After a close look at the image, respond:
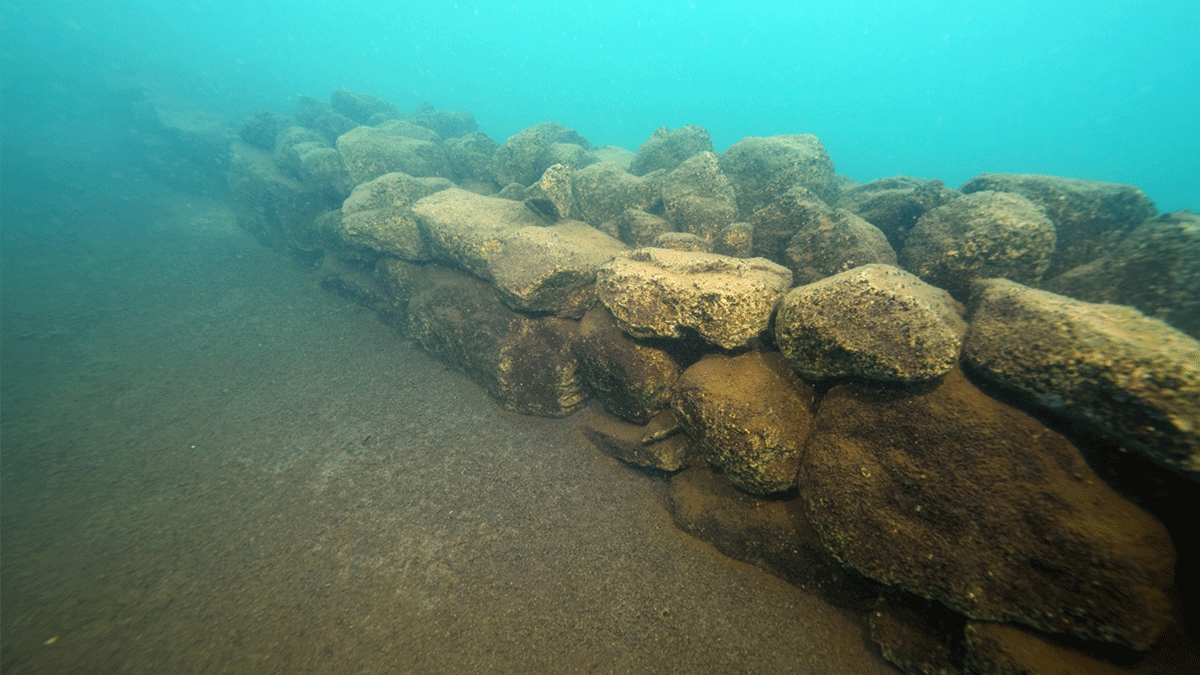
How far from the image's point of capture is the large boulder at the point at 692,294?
379 cm

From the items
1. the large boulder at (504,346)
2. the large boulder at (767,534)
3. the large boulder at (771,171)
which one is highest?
the large boulder at (771,171)

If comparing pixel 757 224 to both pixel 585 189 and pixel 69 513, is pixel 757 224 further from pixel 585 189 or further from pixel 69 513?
pixel 69 513

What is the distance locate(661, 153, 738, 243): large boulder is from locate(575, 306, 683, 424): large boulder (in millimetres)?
2373

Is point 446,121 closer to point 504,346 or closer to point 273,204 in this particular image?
point 273,204

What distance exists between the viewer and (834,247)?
4.72 metres

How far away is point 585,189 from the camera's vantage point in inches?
307

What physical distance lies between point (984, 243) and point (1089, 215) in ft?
7.44

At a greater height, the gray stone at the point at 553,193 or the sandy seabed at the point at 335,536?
the gray stone at the point at 553,193

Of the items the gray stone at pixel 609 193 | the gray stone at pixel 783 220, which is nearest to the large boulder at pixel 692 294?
the gray stone at pixel 783 220

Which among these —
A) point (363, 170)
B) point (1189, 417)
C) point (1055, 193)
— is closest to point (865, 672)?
point (1189, 417)

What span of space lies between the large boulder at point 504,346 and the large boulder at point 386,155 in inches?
219

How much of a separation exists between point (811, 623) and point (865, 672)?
0.47 m

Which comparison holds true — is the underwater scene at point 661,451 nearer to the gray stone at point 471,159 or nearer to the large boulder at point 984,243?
the large boulder at point 984,243

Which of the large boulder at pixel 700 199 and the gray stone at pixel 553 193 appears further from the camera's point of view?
the gray stone at pixel 553 193
